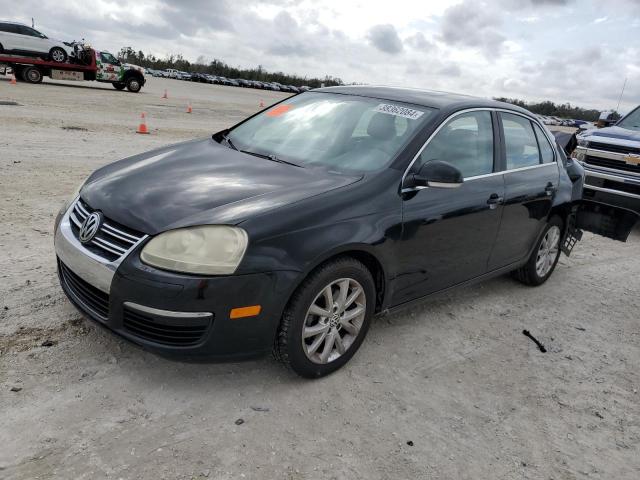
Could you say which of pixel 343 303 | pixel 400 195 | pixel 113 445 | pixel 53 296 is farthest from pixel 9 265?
pixel 400 195

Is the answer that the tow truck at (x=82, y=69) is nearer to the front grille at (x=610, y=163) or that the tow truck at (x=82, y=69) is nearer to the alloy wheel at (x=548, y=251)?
the front grille at (x=610, y=163)

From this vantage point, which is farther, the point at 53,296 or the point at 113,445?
the point at 53,296

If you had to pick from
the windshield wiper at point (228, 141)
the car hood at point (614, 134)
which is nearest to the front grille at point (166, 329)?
the windshield wiper at point (228, 141)

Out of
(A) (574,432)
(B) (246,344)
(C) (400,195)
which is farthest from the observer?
(C) (400,195)

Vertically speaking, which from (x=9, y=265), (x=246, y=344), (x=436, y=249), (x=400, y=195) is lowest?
(x=9, y=265)

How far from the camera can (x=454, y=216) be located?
3764 millimetres

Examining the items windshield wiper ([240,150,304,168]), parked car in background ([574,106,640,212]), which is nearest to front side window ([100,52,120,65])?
parked car in background ([574,106,640,212])

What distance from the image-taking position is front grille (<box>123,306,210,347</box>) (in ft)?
8.87

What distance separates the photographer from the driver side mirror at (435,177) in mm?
3379

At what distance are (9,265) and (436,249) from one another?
3292 mm

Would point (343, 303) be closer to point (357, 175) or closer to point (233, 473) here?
point (357, 175)

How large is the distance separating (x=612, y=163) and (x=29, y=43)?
23095mm

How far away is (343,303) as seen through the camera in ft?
10.5

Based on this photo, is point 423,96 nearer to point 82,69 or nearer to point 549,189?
point 549,189
